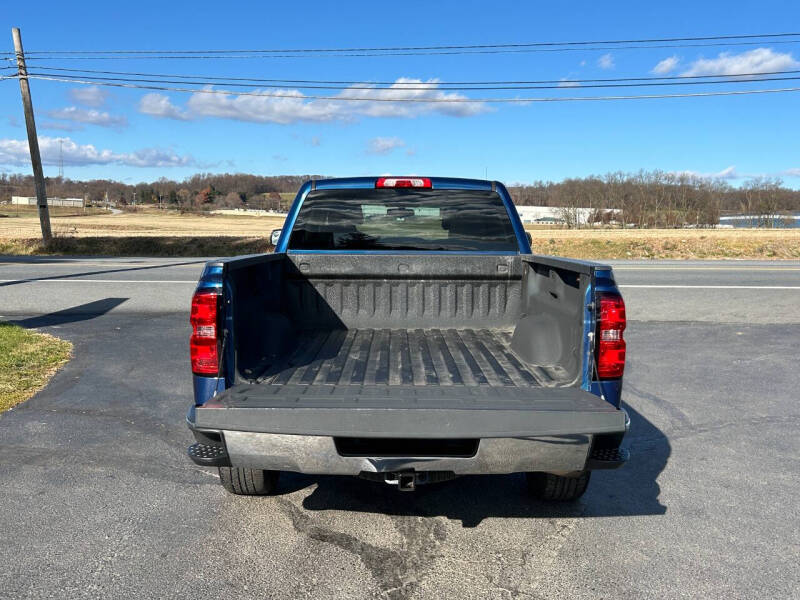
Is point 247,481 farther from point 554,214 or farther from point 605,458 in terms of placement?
point 554,214

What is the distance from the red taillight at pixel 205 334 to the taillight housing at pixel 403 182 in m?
2.12

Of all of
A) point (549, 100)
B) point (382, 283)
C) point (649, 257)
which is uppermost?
point (549, 100)

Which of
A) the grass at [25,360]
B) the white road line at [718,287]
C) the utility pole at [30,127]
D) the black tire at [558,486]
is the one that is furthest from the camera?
the utility pole at [30,127]

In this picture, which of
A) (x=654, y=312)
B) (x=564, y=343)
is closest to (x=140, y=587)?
(x=564, y=343)

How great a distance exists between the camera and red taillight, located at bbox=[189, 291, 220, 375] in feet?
10.3

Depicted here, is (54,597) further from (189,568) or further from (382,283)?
(382,283)

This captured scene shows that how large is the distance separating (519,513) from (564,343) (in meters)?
0.99

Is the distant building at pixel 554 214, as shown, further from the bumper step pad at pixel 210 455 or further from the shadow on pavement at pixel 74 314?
the bumper step pad at pixel 210 455

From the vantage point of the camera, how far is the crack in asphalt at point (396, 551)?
2.90 meters

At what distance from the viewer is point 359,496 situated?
387 cm

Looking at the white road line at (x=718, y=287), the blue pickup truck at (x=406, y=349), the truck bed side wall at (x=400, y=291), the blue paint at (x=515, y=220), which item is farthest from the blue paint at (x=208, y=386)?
the white road line at (x=718, y=287)

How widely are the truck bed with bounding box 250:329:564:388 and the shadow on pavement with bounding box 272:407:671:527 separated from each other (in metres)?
0.77

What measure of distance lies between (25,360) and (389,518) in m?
5.19

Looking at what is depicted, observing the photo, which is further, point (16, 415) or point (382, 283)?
point (16, 415)
